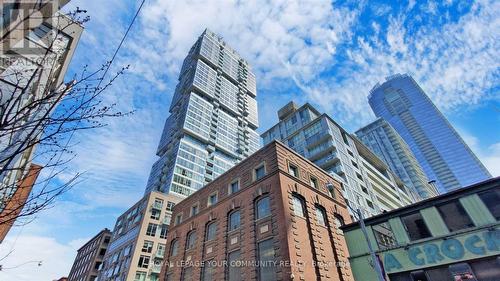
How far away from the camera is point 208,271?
20.9 meters

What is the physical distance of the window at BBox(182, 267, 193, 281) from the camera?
22359 millimetres

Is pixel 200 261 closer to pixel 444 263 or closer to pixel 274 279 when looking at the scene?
pixel 274 279

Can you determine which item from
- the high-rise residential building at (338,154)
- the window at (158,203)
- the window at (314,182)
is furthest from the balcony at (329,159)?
the window at (158,203)

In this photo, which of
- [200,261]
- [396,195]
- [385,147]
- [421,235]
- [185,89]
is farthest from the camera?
[385,147]

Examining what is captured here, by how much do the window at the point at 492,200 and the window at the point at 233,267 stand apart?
1569cm

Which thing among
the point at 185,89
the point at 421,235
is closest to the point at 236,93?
the point at 185,89

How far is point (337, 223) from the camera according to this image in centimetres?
2289

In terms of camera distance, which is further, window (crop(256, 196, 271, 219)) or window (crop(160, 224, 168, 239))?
window (crop(160, 224, 168, 239))

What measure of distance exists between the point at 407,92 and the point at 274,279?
680 feet

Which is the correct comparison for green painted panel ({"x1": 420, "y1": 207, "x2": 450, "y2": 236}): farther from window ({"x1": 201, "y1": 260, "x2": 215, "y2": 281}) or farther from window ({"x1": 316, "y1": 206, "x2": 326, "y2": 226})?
window ({"x1": 201, "y1": 260, "x2": 215, "y2": 281})

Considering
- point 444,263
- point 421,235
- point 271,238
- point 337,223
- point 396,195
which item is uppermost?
point 396,195

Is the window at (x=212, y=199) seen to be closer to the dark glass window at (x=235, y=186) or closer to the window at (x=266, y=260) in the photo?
the dark glass window at (x=235, y=186)

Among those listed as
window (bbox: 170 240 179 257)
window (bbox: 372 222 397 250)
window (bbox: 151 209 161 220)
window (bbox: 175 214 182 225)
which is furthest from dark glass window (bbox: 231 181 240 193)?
window (bbox: 151 209 161 220)

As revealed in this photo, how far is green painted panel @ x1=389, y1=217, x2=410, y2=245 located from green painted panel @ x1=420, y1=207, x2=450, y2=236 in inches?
51.3
